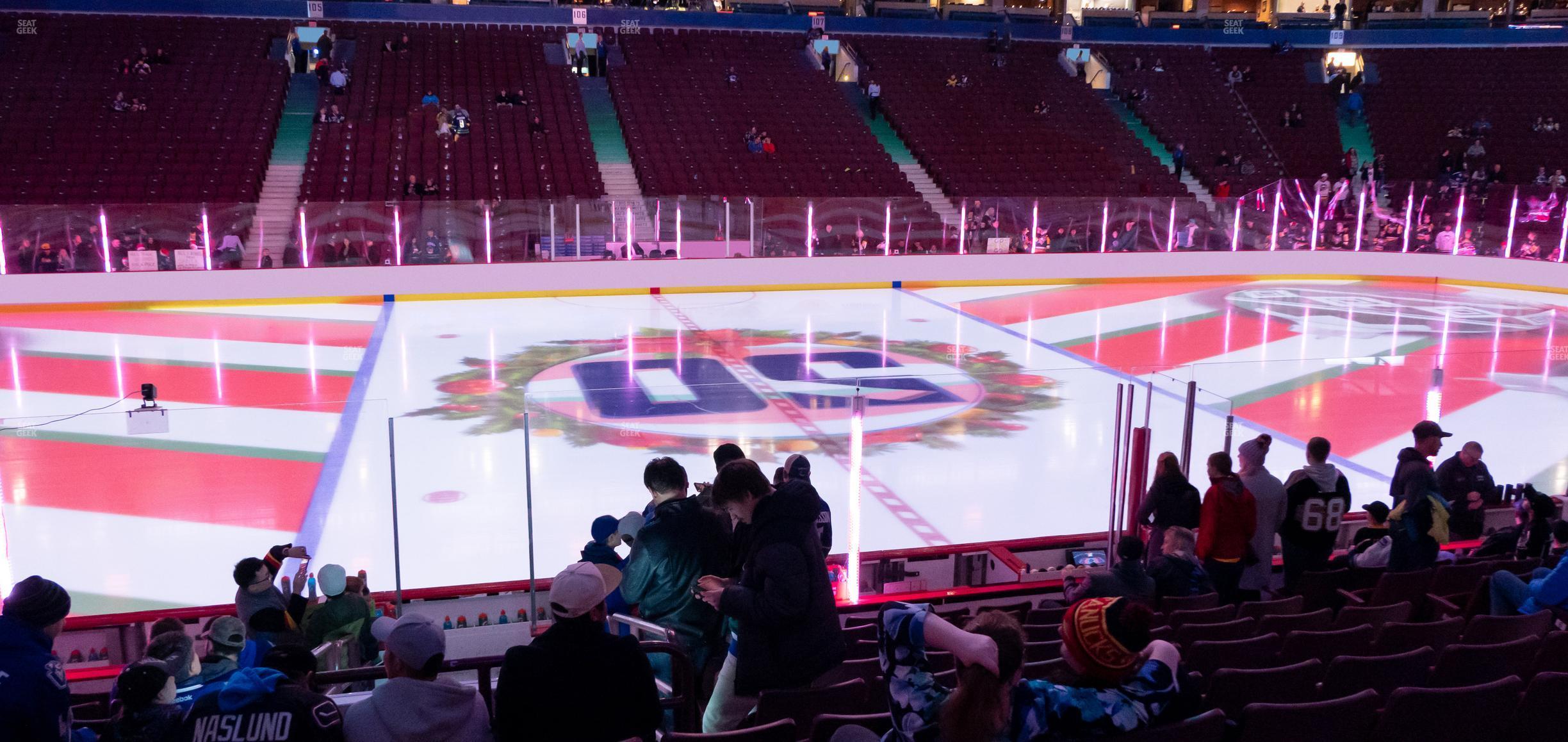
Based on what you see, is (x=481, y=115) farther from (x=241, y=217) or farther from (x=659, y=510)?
(x=659, y=510)

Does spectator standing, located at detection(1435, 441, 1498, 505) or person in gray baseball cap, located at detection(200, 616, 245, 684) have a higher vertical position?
person in gray baseball cap, located at detection(200, 616, 245, 684)

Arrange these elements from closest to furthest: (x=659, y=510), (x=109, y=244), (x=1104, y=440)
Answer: (x=659, y=510) → (x=1104, y=440) → (x=109, y=244)

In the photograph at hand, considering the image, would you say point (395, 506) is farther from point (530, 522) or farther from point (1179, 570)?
point (1179, 570)

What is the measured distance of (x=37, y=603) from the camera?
123 inches

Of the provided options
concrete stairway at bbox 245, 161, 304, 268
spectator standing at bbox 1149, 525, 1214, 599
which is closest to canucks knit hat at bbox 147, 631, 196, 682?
spectator standing at bbox 1149, 525, 1214, 599

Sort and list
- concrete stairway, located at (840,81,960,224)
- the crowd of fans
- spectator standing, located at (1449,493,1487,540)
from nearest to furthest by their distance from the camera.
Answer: the crowd of fans
spectator standing, located at (1449,493,1487,540)
concrete stairway, located at (840,81,960,224)

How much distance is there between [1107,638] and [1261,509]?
3836 mm

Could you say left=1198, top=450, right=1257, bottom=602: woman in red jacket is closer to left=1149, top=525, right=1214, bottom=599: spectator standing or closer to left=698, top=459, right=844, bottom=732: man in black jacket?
left=1149, top=525, right=1214, bottom=599: spectator standing

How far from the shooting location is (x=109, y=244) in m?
18.0

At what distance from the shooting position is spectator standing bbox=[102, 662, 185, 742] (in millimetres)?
3020

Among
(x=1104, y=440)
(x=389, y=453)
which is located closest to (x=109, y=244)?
(x=389, y=453)

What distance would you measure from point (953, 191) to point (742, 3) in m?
10.9

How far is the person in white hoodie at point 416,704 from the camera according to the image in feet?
9.04

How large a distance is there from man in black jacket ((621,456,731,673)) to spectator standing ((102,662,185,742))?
60.6 inches
